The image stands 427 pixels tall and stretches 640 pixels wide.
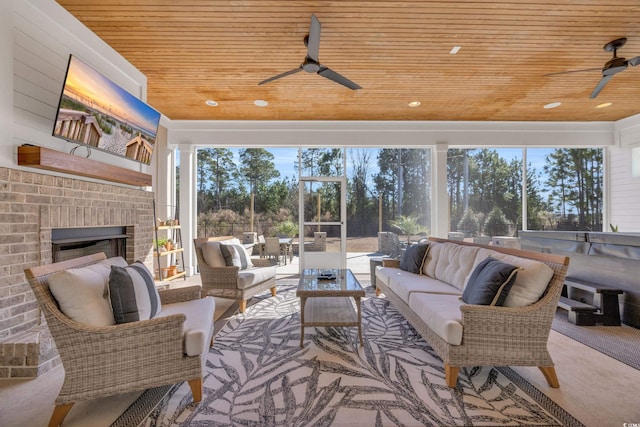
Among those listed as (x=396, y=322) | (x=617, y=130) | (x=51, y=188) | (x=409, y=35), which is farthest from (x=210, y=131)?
(x=617, y=130)

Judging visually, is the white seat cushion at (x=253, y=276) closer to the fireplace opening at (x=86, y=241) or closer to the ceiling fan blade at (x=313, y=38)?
the fireplace opening at (x=86, y=241)

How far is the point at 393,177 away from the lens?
6078mm

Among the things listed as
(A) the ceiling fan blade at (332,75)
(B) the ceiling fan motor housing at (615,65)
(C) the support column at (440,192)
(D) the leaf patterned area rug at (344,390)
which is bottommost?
(D) the leaf patterned area rug at (344,390)

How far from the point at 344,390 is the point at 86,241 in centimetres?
290

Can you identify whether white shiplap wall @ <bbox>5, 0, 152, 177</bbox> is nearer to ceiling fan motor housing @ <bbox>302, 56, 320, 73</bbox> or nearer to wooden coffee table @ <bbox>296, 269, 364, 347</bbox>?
ceiling fan motor housing @ <bbox>302, 56, 320, 73</bbox>

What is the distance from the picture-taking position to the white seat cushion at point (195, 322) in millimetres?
1792

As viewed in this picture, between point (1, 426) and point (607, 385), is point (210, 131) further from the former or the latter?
point (607, 385)

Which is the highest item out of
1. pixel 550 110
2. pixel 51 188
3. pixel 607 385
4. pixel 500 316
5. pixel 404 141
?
pixel 550 110

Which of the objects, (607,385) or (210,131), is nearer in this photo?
(607,385)

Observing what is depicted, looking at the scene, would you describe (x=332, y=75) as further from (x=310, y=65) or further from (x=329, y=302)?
(x=329, y=302)

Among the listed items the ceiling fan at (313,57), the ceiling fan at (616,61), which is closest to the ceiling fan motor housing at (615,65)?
the ceiling fan at (616,61)

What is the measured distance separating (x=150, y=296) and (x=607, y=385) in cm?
315

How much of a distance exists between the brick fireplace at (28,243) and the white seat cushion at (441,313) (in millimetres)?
2790

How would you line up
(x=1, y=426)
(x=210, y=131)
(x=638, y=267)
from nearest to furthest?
(x=1, y=426)
(x=638, y=267)
(x=210, y=131)
